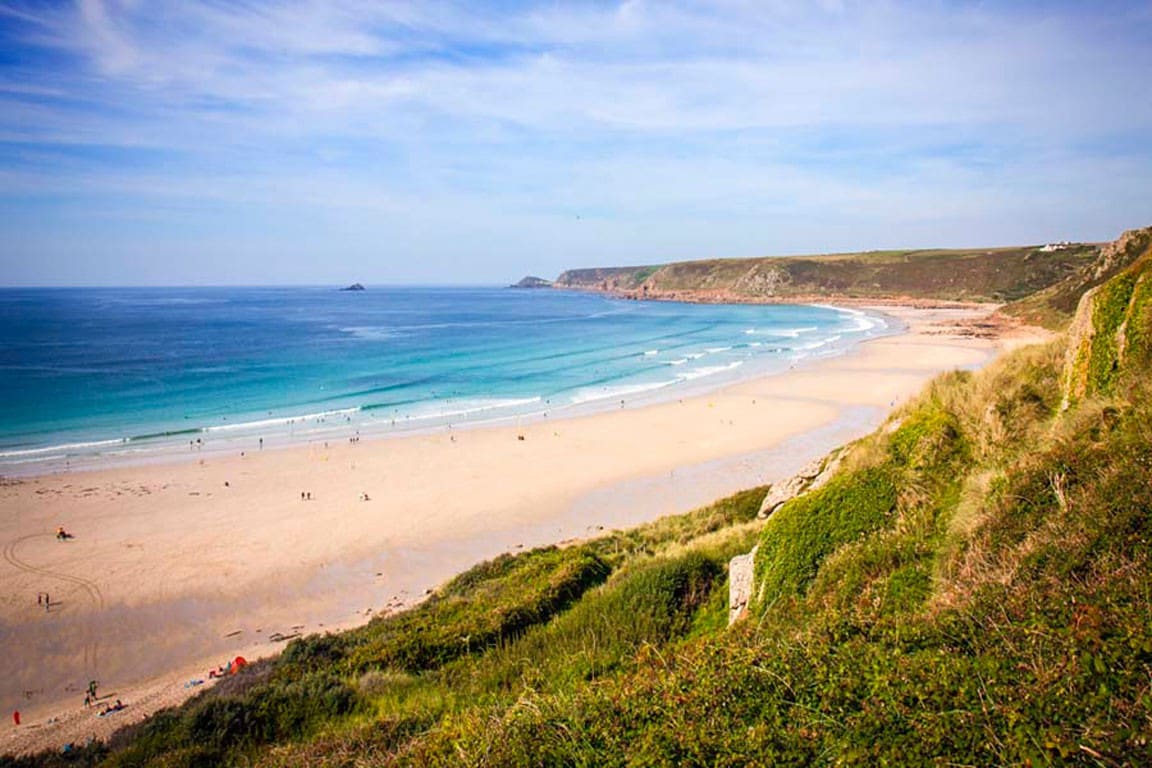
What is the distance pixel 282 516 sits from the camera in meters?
22.5

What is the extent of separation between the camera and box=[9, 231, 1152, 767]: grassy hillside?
360 centimetres

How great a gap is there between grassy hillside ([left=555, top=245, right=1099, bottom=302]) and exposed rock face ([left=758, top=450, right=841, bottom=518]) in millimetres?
99456

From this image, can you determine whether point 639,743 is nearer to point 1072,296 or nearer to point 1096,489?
point 1096,489

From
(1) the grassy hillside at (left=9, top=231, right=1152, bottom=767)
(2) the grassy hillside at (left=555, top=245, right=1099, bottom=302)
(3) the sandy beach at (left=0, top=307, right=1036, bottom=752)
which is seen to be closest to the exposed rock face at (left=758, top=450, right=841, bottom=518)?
(1) the grassy hillside at (left=9, top=231, right=1152, bottom=767)

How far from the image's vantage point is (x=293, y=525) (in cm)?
2172

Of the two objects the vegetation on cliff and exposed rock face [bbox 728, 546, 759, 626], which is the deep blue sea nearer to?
exposed rock face [bbox 728, 546, 759, 626]

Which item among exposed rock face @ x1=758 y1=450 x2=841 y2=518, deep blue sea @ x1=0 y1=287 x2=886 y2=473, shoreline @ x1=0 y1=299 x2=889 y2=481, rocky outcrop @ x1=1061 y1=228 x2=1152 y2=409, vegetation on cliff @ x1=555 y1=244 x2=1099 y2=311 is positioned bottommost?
shoreline @ x1=0 y1=299 x2=889 y2=481

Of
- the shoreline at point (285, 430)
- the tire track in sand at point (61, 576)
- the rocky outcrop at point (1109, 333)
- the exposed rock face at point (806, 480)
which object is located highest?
the rocky outcrop at point (1109, 333)

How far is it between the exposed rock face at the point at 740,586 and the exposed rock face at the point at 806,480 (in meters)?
1.42

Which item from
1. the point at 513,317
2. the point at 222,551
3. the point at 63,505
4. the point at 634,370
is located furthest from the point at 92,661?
the point at 513,317

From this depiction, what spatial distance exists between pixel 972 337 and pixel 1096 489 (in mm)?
70600

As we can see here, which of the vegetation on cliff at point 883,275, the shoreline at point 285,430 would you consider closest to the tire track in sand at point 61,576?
the shoreline at point 285,430

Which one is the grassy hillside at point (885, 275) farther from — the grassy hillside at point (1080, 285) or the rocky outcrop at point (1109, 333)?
the rocky outcrop at point (1109, 333)

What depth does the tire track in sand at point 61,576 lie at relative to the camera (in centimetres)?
1451
